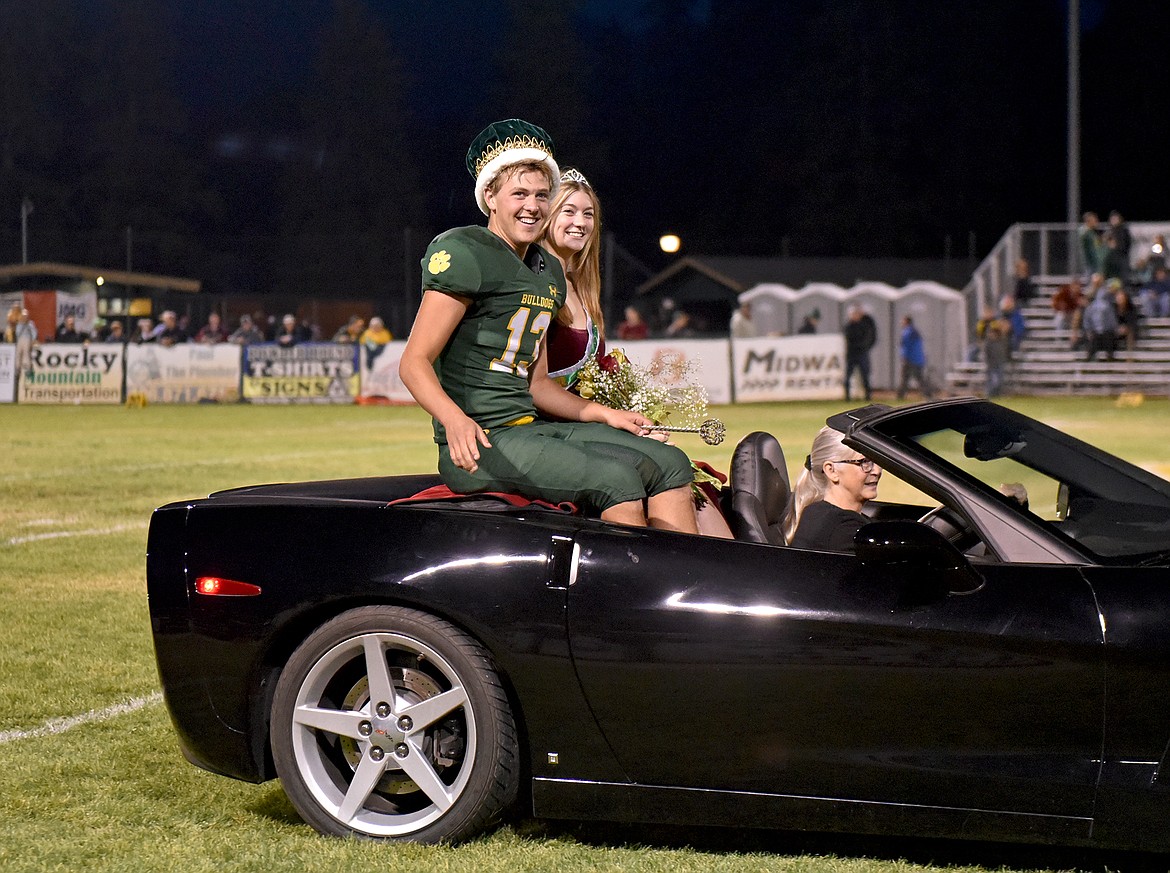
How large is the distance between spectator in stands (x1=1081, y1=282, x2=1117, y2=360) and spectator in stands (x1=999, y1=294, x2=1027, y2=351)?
4.06ft

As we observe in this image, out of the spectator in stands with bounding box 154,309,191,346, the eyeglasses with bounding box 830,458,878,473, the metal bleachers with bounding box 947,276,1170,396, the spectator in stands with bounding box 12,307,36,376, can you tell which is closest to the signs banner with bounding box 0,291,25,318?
the spectator in stands with bounding box 12,307,36,376

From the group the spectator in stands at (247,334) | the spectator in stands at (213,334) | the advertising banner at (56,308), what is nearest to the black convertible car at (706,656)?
the spectator in stands at (213,334)

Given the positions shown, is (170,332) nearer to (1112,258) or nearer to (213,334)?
(213,334)

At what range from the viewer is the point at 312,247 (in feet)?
256

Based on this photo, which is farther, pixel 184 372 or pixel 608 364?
pixel 184 372

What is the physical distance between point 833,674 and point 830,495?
0.87 m

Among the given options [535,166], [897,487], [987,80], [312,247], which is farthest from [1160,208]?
[535,166]

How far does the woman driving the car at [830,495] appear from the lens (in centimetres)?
390

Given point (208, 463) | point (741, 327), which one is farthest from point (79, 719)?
point (741, 327)

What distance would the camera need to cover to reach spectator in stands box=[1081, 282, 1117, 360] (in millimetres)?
29016

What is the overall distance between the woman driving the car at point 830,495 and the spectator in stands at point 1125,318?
26.5 metres

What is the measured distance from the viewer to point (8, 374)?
29312mm

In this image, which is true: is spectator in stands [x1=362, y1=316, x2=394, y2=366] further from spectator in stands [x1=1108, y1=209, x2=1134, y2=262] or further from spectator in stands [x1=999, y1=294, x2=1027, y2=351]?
spectator in stands [x1=1108, y1=209, x2=1134, y2=262]

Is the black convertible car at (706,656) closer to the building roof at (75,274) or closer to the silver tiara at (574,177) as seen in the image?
the silver tiara at (574,177)
